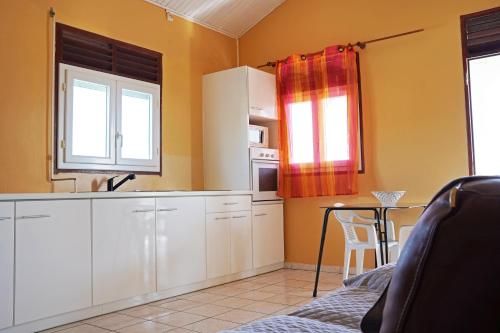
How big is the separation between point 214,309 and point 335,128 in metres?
2.32

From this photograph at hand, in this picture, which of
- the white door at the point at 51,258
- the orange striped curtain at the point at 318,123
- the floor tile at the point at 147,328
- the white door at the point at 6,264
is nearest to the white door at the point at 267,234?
the orange striped curtain at the point at 318,123

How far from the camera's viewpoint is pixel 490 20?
390cm

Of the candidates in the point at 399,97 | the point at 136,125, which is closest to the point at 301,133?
the point at 399,97

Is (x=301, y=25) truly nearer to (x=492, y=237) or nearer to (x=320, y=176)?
(x=320, y=176)

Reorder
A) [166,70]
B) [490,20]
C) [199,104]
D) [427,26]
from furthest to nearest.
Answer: [199,104] → [166,70] → [427,26] → [490,20]

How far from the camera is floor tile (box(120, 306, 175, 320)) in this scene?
10.3 ft

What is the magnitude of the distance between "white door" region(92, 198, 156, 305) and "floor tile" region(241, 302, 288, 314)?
0.83 metres

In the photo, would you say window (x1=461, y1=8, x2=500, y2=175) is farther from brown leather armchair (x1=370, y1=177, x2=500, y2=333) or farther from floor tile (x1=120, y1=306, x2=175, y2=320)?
brown leather armchair (x1=370, y1=177, x2=500, y2=333)

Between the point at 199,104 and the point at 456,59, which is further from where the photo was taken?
the point at 199,104

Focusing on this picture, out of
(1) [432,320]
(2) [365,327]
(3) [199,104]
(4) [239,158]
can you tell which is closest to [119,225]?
(4) [239,158]

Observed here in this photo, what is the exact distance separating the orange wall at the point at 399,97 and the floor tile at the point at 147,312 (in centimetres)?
207

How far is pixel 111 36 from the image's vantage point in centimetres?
404

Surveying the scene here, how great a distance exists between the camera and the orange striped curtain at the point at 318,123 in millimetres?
4512

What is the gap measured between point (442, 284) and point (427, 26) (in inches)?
165
